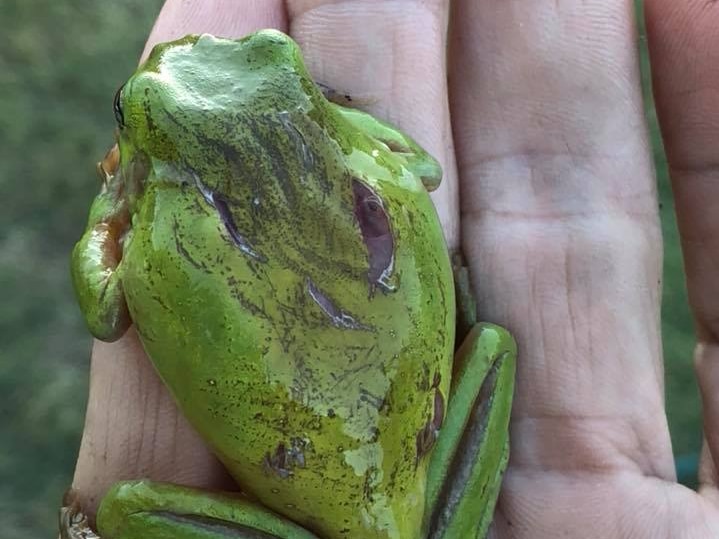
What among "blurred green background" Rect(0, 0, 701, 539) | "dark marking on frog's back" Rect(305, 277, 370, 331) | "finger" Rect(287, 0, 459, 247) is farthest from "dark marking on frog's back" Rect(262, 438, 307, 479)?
"blurred green background" Rect(0, 0, 701, 539)

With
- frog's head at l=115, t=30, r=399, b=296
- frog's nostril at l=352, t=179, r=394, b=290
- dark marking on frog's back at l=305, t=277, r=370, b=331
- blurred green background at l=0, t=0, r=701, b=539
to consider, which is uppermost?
frog's head at l=115, t=30, r=399, b=296

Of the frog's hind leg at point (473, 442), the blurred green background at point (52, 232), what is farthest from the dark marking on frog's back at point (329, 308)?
the blurred green background at point (52, 232)

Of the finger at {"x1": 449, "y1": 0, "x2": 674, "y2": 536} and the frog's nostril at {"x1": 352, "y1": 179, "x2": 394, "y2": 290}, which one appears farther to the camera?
the finger at {"x1": 449, "y1": 0, "x2": 674, "y2": 536}

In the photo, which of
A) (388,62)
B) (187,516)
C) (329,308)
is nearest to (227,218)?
(329,308)

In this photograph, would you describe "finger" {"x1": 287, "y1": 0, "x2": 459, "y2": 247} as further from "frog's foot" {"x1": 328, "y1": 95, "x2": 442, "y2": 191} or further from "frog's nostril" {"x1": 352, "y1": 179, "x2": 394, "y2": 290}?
"frog's nostril" {"x1": 352, "y1": 179, "x2": 394, "y2": 290}

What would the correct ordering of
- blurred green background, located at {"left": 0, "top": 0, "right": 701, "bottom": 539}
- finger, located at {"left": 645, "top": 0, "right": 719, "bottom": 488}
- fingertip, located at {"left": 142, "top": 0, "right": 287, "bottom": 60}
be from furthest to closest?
blurred green background, located at {"left": 0, "top": 0, "right": 701, "bottom": 539}
fingertip, located at {"left": 142, "top": 0, "right": 287, "bottom": 60}
finger, located at {"left": 645, "top": 0, "right": 719, "bottom": 488}

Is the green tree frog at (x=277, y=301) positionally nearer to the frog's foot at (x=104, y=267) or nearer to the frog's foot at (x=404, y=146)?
the frog's foot at (x=104, y=267)
